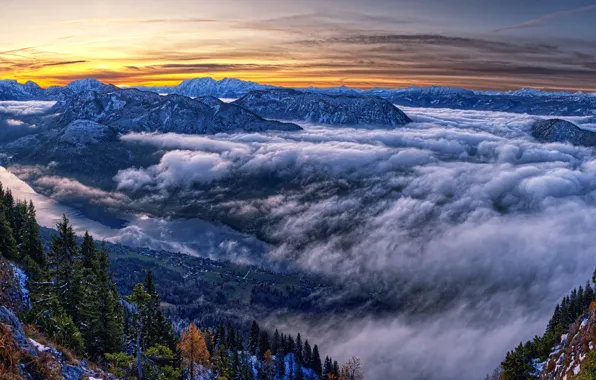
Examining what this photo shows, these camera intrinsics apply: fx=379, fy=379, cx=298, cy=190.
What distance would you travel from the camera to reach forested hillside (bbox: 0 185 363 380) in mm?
30500

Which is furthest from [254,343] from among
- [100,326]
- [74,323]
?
[100,326]

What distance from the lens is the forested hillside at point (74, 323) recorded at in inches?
1201

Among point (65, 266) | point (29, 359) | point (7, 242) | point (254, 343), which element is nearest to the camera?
point (29, 359)

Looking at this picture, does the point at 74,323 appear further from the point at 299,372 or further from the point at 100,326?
the point at 299,372

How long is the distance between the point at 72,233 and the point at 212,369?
48.1 metres

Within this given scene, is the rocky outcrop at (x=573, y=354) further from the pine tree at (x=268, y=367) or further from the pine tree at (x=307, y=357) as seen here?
the pine tree at (x=307, y=357)

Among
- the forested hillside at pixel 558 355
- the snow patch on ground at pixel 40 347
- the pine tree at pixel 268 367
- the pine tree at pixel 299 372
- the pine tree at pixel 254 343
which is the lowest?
the pine tree at pixel 299 372

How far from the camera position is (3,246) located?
67875 mm

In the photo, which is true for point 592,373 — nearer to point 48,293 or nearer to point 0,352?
point 0,352

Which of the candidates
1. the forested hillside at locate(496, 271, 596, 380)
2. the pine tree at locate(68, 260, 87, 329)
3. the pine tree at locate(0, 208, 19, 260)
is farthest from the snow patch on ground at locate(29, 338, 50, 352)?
the forested hillside at locate(496, 271, 596, 380)

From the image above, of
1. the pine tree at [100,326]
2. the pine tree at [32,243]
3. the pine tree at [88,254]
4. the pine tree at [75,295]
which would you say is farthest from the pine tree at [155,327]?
the pine tree at [32,243]

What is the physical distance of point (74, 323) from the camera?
5506 centimetres

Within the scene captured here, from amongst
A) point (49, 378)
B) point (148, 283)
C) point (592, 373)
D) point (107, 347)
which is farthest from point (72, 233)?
point (592, 373)

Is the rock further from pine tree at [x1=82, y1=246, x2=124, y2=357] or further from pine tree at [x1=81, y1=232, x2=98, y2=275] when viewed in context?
pine tree at [x1=81, y1=232, x2=98, y2=275]
